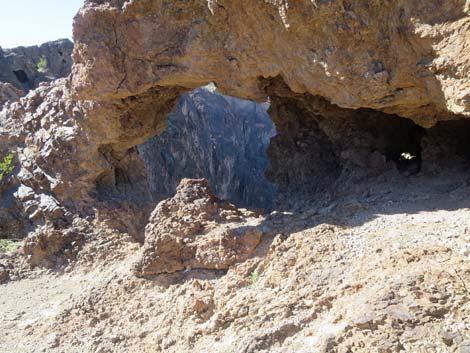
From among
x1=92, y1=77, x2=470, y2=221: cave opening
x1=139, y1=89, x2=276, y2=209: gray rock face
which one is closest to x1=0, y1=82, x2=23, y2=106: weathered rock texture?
x1=92, y1=77, x2=470, y2=221: cave opening

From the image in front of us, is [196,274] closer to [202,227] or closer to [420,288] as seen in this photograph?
[202,227]

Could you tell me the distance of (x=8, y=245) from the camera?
8641 mm

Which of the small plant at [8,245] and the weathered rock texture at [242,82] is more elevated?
the weathered rock texture at [242,82]

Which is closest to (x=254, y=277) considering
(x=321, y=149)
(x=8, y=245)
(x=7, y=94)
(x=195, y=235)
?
(x=195, y=235)

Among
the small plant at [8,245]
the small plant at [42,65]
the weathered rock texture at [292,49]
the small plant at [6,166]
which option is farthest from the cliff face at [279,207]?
the small plant at [42,65]

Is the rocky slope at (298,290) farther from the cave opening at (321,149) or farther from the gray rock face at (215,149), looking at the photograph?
the gray rock face at (215,149)

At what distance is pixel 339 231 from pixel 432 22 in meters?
2.55

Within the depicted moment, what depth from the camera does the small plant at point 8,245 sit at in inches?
333

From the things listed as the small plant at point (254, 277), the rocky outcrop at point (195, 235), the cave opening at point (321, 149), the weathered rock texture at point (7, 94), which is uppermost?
the weathered rock texture at point (7, 94)

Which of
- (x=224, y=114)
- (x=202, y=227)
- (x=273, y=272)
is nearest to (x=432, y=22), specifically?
(x=273, y=272)

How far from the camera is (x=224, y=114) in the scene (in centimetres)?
2562

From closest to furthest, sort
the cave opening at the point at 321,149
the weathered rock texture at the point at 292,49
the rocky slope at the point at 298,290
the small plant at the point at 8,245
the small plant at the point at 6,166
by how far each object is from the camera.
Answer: the rocky slope at the point at 298,290 → the weathered rock texture at the point at 292,49 → the cave opening at the point at 321,149 → the small plant at the point at 8,245 → the small plant at the point at 6,166

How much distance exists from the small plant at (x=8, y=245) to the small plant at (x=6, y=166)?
65.9 inches

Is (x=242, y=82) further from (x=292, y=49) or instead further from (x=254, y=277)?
(x=254, y=277)
